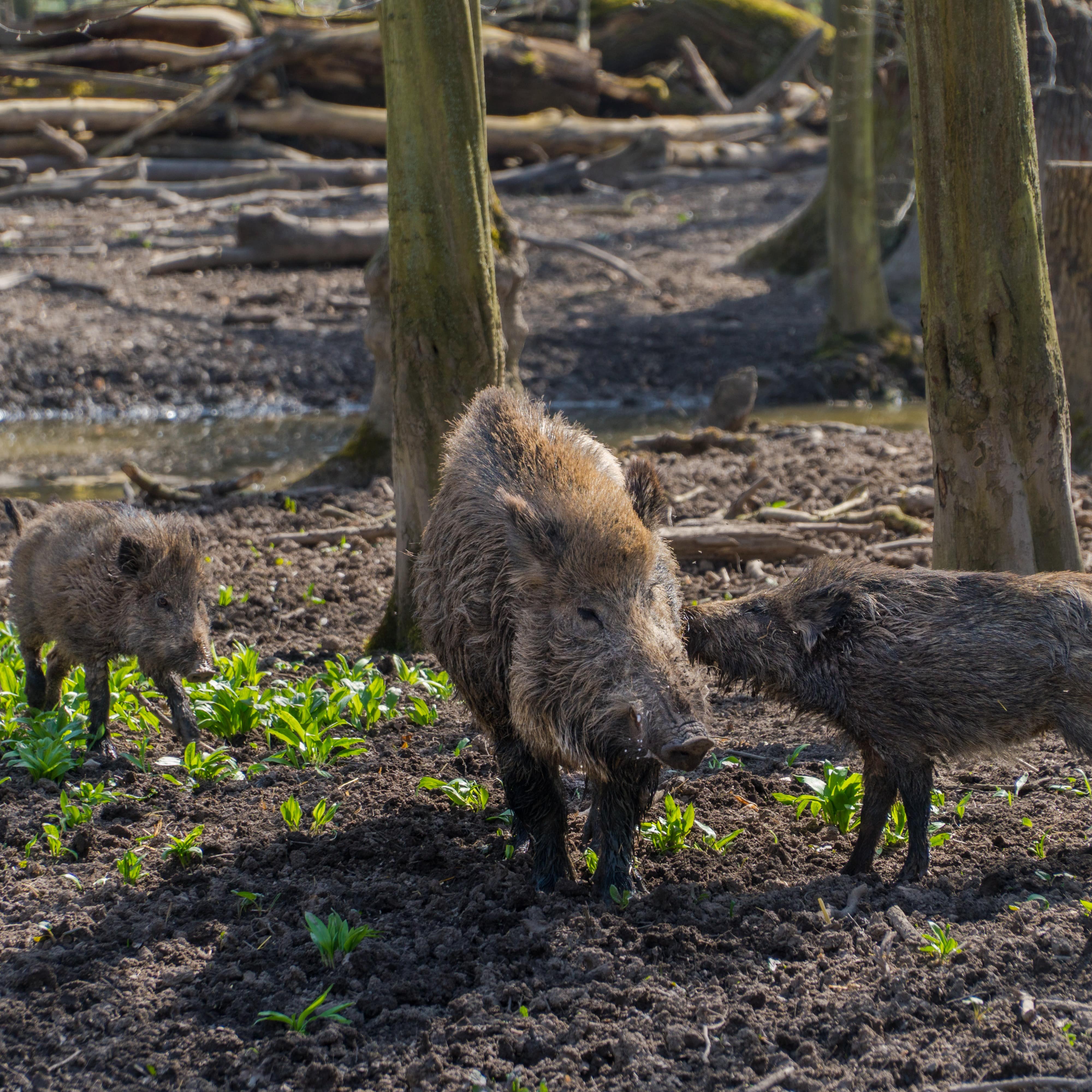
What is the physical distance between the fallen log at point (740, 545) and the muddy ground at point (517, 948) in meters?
2.35

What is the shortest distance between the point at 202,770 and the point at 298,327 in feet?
37.0

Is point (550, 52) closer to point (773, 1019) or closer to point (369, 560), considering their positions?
point (369, 560)

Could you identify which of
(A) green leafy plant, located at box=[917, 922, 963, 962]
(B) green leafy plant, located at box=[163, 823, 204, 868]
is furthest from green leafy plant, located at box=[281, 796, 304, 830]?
(A) green leafy plant, located at box=[917, 922, 963, 962]

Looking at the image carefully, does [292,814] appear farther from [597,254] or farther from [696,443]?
[597,254]

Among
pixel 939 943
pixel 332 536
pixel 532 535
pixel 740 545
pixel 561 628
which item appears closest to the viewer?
pixel 939 943

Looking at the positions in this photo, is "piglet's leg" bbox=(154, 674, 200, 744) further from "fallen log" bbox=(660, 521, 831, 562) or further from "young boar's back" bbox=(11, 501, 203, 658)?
"fallen log" bbox=(660, 521, 831, 562)

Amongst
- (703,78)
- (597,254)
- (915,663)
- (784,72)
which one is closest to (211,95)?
(597,254)

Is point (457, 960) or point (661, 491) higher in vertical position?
point (661, 491)

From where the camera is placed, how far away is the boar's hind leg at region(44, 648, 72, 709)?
5609 millimetres

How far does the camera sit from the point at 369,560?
7977 mm

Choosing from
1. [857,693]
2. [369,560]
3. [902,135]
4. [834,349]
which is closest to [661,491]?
[857,693]

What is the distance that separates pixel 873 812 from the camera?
4312mm

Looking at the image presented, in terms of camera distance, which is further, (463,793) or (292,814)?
(463,793)

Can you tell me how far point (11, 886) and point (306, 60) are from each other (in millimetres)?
21771
